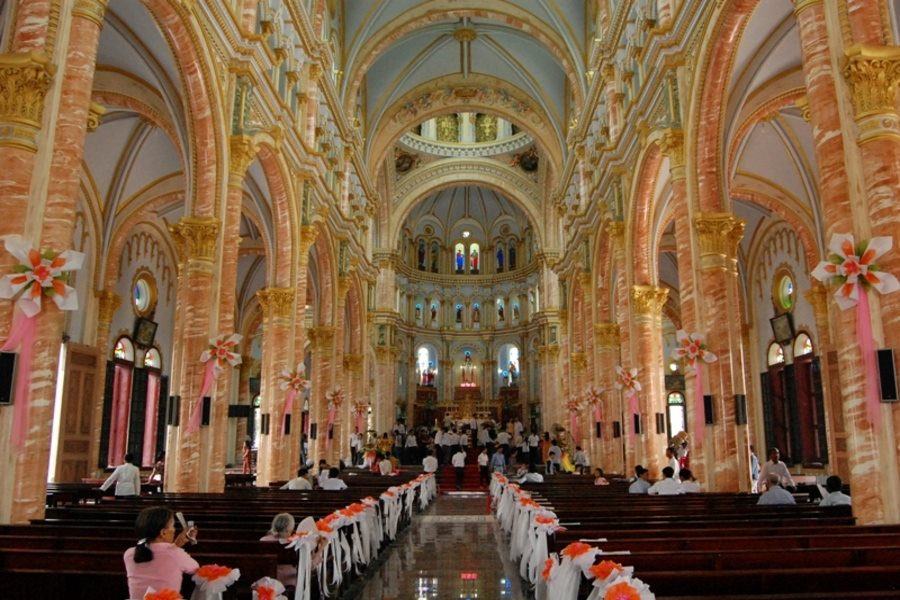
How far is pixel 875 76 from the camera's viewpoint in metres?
8.55

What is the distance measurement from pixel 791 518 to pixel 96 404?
776 inches

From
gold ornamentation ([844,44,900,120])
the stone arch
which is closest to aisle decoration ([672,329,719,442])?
gold ornamentation ([844,44,900,120])

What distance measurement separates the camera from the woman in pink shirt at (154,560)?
450cm

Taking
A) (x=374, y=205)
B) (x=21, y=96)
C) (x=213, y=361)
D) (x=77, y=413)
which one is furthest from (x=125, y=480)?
(x=374, y=205)

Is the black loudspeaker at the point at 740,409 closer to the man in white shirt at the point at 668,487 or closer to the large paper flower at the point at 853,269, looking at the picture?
the man in white shirt at the point at 668,487

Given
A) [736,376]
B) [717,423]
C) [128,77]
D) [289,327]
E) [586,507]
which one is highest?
[128,77]

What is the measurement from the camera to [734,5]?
12.7m

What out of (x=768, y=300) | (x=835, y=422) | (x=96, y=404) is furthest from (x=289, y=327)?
(x=768, y=300)

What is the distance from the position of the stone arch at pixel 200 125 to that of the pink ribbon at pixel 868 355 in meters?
11.5

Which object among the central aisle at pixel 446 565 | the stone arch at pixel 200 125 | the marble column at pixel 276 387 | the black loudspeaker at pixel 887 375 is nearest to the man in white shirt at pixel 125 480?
the central aisle at pixel 446 565

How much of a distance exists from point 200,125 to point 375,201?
22155 millimetres

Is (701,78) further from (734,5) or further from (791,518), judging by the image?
(791,518)

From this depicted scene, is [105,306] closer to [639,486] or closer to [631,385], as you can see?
[631,385]

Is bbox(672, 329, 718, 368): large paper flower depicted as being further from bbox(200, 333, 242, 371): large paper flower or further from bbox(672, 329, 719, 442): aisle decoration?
bbox(200, 333, 242, 371): large paper flower
